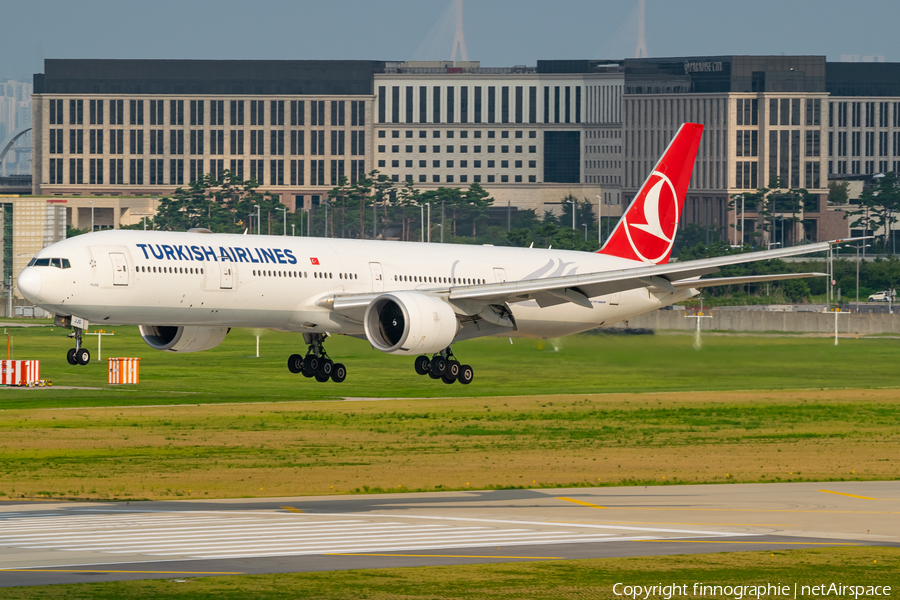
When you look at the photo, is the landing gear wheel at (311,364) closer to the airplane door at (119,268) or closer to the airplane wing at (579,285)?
the airplane wing at (579,285)

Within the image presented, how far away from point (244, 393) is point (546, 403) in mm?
20183

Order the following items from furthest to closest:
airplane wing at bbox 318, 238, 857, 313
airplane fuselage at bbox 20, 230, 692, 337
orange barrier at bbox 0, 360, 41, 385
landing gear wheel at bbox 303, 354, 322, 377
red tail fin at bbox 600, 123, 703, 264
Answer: orange barrier at bbox 0, 360, 41, 385 < red tail fin at bbox 600, 123, 703, 264 < landing gear wheel at bbox 303, 354, 322, 377 < airplane wing at bbox 318, 238, 857, 313 < airplane fuselage at bbox 20, 230, 692, 337

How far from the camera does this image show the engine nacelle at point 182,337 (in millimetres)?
58031

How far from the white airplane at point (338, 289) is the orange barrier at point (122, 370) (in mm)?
32568

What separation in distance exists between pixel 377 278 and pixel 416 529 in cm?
2307

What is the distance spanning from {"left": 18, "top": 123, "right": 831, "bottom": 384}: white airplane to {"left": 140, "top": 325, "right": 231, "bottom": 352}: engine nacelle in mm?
58

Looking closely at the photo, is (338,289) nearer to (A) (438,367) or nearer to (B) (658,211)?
(A) (438,367)

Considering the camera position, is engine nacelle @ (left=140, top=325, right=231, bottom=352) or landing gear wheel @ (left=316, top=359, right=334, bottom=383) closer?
engine nacelle @ (left=140, top=325, right=231, bottom=352)

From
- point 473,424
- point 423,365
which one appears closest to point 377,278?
point 423,365

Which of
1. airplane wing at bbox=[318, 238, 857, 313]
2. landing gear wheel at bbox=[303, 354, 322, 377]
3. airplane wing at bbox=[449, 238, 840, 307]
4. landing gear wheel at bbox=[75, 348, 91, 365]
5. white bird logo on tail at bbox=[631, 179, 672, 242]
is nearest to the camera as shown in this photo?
landing gear wheel at bbox=[75, 348, 91, 365]

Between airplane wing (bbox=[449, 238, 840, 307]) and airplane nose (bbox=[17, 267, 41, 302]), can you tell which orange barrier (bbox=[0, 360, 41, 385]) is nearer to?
airplane nose (bbox=[17, 267, 41, 302])

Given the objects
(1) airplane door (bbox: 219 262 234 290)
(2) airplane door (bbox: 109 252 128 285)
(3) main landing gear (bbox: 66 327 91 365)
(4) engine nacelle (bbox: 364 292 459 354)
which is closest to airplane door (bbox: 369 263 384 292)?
(4) engine nacelle (bbox: 364 292 459 354)

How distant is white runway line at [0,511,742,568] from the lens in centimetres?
3353

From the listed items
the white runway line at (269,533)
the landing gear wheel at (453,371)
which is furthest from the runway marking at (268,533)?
the landing gear wheel at (453,371)
